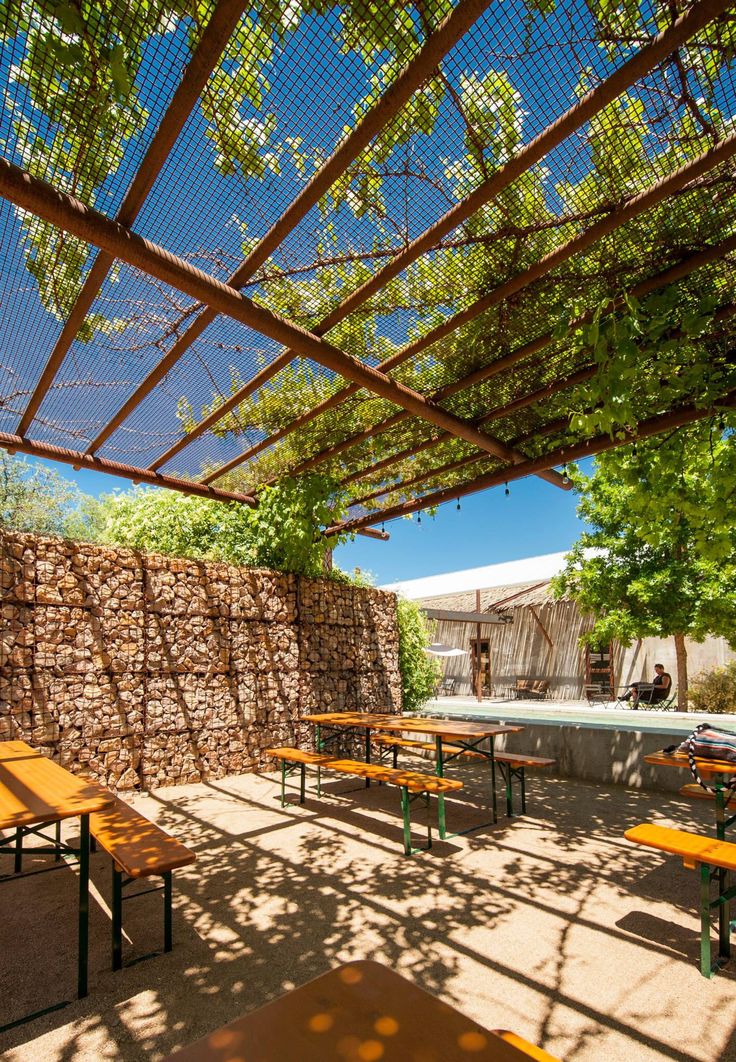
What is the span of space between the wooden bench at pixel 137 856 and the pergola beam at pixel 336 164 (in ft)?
9.53

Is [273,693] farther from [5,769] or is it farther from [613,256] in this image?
[613,256]

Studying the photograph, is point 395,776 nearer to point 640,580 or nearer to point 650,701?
point 640,580

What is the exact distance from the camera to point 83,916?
252 centimetres

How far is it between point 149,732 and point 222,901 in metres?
3.15

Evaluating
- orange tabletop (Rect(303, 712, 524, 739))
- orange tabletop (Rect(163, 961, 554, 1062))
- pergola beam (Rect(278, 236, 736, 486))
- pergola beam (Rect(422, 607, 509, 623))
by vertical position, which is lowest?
orange tabletop (Rect(303, 712, 524, 739))

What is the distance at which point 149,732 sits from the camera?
6219 millimetres

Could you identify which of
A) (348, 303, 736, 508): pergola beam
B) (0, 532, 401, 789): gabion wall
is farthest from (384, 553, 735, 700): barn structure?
(348, 303, 736, 508): pergola beam

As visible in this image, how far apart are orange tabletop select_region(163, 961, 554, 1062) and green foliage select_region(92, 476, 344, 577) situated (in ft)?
21.2

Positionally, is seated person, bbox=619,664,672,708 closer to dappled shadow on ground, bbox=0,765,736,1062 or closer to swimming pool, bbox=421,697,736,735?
swimming pool, bbox=421,697,736,735

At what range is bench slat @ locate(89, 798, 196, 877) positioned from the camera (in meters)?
2.61

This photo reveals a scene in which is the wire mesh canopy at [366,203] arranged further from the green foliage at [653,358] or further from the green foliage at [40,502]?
the green foliage at [40,502]

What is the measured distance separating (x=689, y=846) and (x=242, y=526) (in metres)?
7.34

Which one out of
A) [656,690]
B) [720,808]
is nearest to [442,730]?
[720,808]

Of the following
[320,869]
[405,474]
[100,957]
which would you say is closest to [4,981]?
[100,957]
